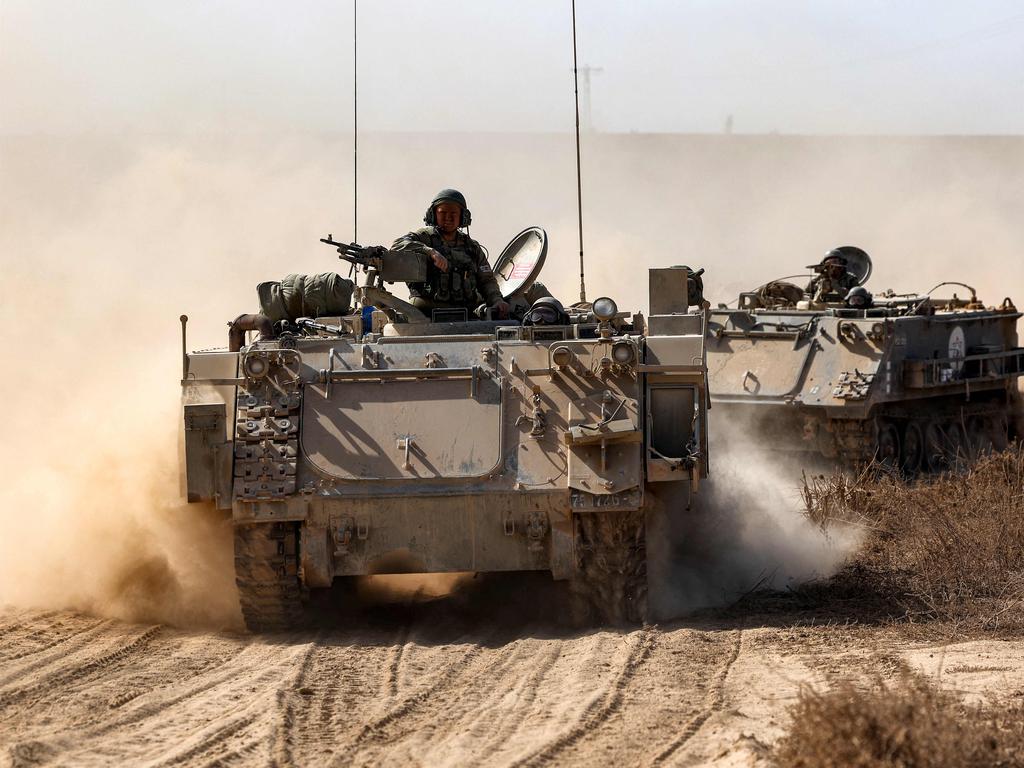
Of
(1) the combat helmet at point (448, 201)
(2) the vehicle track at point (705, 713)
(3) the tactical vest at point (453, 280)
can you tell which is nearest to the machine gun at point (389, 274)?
(3) the tactical vest at point (453, 280)

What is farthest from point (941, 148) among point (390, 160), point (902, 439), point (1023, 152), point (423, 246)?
point (423, 246)

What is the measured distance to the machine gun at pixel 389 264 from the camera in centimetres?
1184

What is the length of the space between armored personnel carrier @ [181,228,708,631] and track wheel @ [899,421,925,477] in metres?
8.10

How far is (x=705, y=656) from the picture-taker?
9430 millimetres

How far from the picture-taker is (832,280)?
19266 millimetres

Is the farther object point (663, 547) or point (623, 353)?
point (663, 547)

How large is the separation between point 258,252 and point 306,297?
50.5 feet

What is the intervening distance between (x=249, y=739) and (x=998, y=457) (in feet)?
32.5

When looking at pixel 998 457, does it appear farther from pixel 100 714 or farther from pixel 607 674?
pixel 100 714

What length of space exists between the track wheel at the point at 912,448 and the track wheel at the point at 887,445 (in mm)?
200

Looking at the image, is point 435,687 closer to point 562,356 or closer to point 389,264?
point 562,356

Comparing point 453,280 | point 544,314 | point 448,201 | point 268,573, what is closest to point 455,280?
point 453,280

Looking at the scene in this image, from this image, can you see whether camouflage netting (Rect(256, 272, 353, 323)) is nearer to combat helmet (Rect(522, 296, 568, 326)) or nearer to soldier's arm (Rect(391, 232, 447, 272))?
soldier's arm (Rect(391, 232, 447, 272))

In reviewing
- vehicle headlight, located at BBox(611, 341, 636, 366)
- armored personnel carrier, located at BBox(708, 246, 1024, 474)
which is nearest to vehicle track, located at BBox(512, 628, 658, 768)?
vehicle headlight, located at BBox(611, 341, 636, 366)
